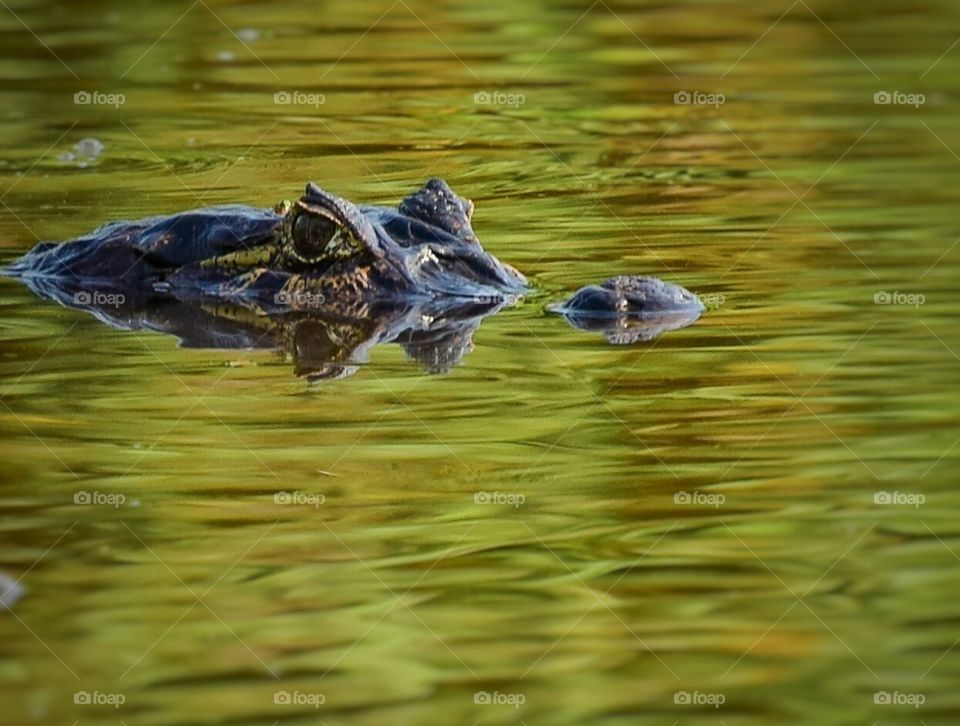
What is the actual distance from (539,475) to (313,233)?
120 inches

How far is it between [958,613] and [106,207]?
7.32 m

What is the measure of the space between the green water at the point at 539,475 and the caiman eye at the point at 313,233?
0.90m

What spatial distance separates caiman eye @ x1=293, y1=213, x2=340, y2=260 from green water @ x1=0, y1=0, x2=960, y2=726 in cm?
90

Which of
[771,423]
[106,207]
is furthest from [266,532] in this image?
[106,207]

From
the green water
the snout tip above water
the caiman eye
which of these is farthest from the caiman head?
the snout tip above water

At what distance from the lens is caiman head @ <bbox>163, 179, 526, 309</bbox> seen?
9523 mm

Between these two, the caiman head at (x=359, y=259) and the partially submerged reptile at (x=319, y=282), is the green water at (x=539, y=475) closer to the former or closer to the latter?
the partially submerged reptile at (x=319, y=282)

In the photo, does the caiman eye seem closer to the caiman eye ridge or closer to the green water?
the caiman eye ridge

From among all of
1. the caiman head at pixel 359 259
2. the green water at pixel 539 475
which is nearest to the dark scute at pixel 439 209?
the caiman head at pixel 359 259

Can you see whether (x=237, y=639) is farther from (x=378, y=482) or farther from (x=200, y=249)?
(x=200, y=249)

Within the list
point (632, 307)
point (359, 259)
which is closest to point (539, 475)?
point (632, 307)

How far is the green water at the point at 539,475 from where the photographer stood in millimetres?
5359

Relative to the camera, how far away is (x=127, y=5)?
20.4 m

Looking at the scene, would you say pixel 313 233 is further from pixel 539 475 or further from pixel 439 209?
pixel 539 475
